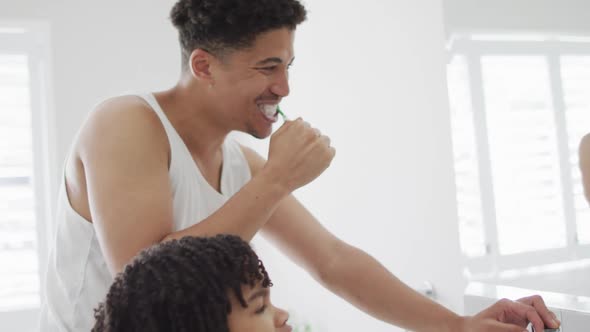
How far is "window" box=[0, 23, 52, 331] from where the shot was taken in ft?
7.68

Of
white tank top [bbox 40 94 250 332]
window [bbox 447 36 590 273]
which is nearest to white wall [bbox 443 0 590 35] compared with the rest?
window [bbox 447 36 590 273]

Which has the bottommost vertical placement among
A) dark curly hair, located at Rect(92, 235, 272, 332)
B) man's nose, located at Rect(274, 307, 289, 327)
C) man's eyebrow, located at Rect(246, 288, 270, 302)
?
man's nose, located at Rect(274, 307, 289, 327)

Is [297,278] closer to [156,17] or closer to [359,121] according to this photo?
[359,121]

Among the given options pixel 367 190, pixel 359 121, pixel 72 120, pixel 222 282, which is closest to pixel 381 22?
pixel 359 121

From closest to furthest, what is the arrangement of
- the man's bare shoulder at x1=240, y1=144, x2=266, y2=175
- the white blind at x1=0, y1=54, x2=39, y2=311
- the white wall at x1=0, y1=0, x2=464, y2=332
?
1. the man's bare shoulder at x1=240, y1=144, x2=266, y2=175
2. the white wall at x1=0, y1=0, x2=464, y2=332
3. the white blind at x1=0, y1=54, x2=39, y2=311

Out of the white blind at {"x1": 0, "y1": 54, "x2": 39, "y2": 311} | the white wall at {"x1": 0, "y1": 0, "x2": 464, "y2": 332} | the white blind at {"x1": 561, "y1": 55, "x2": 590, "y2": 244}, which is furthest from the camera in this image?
the white blind at {"x1": 0, "y1": 54, "x2": 39, "y2": 311}

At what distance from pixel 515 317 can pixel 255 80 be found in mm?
501

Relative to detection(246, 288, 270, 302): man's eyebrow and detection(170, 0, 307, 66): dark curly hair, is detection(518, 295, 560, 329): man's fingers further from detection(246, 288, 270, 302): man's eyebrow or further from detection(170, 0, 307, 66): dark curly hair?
detection(170, 0, 307, 66): dark curly hair

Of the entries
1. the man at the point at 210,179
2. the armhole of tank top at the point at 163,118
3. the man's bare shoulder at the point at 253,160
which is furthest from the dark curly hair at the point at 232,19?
the man's bare shoulder at the point at 253,160

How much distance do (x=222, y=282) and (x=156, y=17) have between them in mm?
2064

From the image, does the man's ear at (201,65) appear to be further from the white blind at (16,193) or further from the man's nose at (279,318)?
the white blind at (16,193)

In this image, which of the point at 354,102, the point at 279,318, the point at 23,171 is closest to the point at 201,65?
the point at 279,318

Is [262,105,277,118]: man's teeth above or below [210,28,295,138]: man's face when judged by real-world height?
below

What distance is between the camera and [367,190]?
165 centimetres
